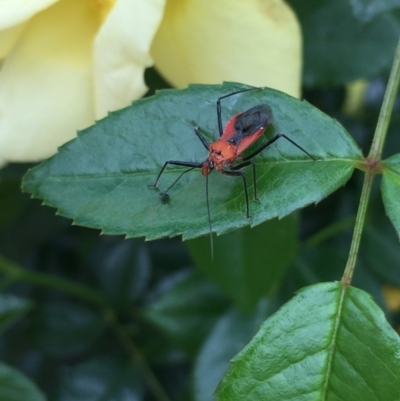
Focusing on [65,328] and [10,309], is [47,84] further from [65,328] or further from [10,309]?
[65,328]

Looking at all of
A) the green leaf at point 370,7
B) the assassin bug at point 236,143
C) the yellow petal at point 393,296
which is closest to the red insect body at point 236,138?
the assassin bug at point 236,143

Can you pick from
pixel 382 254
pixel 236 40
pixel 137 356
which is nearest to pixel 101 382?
pixel 137 356

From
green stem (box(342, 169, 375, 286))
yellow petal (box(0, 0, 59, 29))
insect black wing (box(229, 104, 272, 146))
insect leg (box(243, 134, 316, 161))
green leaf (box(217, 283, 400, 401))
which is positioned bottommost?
green leaf (box(217, 283, 400, 401))

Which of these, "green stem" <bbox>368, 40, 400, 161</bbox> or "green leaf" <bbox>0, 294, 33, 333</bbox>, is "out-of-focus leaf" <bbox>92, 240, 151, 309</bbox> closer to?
"green leaf" <bbox>0, 294, 33, 333</bbox>

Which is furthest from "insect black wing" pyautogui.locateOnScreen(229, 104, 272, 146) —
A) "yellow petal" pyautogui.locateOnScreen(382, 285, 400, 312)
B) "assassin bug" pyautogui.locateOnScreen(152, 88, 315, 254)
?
"yellow petal" pyautogui.locateOnScreen(382, 285, 400, 312)

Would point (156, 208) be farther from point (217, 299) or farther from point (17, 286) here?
point (17, 286)
